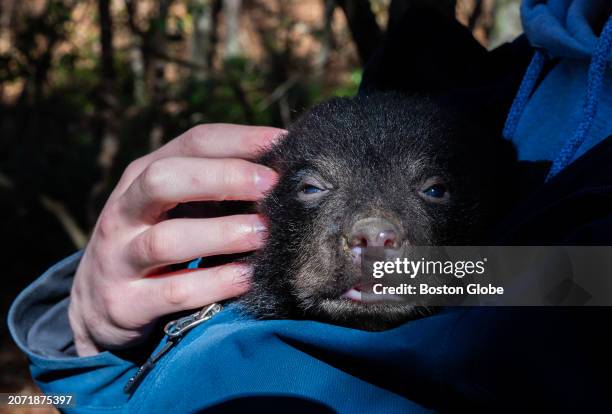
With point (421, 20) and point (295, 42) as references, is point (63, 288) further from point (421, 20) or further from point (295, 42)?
point (295, 42)

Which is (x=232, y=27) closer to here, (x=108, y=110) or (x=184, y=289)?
(x=108, y=110)

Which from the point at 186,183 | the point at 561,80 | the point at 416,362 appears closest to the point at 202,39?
the point at 561,80

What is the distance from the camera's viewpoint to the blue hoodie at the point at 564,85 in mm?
1431

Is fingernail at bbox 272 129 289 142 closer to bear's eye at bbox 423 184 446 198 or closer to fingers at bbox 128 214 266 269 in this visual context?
fingers at bbox 128 214 266 269

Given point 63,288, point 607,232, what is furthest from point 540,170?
point 63,288

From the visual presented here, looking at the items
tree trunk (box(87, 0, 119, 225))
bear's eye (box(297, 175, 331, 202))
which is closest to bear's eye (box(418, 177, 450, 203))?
bear's eye (box(297, 175, 331, 202))

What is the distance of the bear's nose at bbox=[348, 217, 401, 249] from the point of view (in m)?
1.41

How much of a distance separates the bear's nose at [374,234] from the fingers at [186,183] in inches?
9.9

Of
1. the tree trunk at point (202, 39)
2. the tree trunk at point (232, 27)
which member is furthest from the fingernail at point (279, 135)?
the tree trunk at point (232, 27)

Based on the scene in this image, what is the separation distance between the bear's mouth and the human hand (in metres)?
0.26

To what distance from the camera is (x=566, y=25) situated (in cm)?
165

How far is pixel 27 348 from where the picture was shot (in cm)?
179

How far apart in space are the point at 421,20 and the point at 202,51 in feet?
32.9

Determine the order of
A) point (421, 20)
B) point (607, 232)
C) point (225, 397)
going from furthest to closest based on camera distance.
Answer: point (421, 20) → point (225, 397) → point (607, 232)
